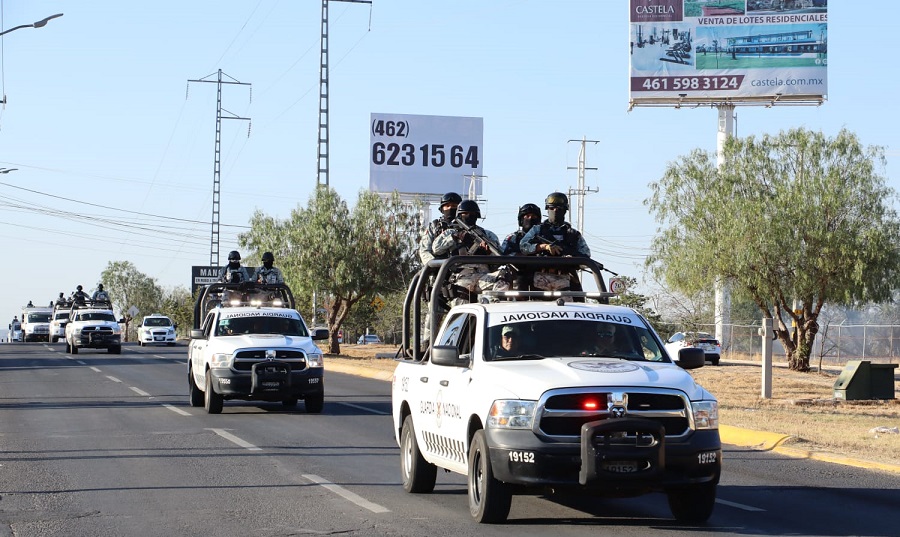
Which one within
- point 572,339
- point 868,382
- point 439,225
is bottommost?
point 868,382

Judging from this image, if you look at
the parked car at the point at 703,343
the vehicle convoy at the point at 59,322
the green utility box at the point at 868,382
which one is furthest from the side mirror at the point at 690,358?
the vehicle convoy at the point at 59,322

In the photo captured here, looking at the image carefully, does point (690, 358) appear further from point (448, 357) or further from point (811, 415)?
point (811, 415)

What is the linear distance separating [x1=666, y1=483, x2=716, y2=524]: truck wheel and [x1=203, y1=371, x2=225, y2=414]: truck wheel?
12.4m

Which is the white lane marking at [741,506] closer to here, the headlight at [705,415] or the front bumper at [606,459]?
the headlight at [705,415]

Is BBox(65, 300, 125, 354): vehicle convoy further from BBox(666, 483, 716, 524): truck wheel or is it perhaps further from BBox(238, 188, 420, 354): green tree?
BBox(666, 483, 716, 524): truck wheel

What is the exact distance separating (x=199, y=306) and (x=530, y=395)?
1633 cm

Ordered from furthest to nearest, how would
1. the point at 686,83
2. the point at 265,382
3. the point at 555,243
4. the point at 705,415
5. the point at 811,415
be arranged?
the point at 686,83 < the point at 811,415 < the point at 265,382 < the point at 555,243 < the point at 705,415

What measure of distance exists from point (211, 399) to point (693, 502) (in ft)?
41.9

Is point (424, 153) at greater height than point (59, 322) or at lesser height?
greater

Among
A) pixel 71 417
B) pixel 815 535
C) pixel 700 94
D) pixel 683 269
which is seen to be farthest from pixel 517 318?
pixel 700 94

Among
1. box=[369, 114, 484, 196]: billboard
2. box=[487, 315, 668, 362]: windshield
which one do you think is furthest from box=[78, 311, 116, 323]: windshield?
box=[487, 315, 668, 362]: windshield

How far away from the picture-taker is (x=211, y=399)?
2097 cm

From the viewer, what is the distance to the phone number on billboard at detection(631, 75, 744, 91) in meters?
56.8

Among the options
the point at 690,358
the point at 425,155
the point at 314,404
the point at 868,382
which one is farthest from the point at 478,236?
the point at 425,155
